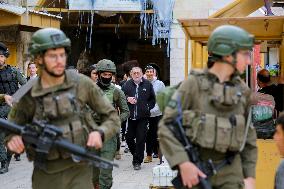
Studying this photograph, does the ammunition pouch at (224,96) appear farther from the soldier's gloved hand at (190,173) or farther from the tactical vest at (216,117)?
the soldier's gloved hand at (190,173)

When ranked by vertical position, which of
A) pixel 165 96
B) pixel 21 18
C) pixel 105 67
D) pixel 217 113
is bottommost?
pixel 217 113

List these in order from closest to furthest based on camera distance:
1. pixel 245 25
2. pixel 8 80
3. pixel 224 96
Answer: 1. pixel 224 96
2. pixel 245 25
3. pixel 8 80

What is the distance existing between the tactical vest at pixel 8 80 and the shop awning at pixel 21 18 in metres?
3.80

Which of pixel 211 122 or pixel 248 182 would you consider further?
pixel 248 182

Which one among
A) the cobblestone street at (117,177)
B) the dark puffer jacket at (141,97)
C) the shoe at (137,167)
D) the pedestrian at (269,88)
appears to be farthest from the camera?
the dark puffer jacket at (141,97)

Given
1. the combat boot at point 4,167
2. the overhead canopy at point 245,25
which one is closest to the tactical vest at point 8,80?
the combat boot at point 4,167

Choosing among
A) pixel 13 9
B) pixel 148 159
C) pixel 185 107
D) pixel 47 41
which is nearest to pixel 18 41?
pixel 13 9

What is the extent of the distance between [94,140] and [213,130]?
857 mm

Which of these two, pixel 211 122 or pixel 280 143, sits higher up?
pixel 211 122

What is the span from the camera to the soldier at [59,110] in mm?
4434

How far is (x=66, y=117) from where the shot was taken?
4.48 metres

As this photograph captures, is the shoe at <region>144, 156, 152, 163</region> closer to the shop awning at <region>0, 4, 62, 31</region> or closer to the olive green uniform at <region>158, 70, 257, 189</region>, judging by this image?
the shop awning at <region>0, 4, 62, 31</region>

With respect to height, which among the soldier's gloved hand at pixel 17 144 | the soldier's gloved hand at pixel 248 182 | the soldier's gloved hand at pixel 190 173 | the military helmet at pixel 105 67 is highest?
the military helmet at pixel 105 67

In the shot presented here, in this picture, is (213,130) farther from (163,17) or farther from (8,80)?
(163,17)
